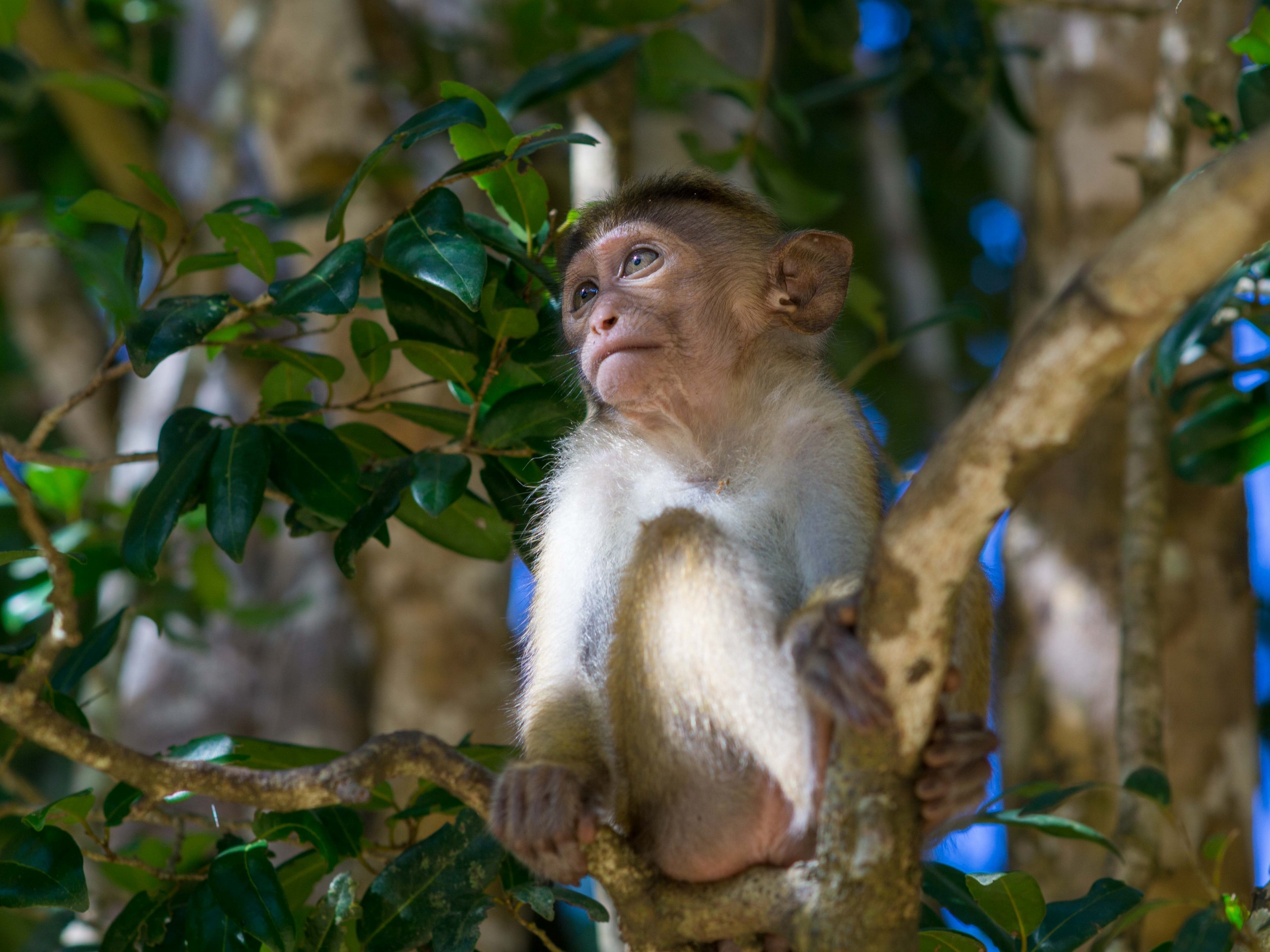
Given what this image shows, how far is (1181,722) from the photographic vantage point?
203 inches

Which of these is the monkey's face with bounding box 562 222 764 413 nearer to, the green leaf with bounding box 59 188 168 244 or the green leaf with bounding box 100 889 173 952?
the green leaf with bounding box 59 188 168 244

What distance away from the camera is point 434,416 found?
12.2 feet

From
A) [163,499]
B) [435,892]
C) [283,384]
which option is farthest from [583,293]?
[435,892]

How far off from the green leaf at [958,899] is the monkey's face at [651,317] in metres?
1.49

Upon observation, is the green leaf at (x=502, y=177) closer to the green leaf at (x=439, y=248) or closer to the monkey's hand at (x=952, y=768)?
the green leaf at (x=439, y=248)

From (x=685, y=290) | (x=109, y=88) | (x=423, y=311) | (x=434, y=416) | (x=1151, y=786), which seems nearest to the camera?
(x=423, y=311)

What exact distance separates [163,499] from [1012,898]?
7.87ft

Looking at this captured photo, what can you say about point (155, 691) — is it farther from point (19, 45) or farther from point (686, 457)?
point (686, 457)

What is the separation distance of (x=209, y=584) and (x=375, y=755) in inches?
148

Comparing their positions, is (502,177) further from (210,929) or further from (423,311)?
(210,929)

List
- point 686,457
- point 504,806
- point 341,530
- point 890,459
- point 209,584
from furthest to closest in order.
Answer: point 209,584 < point 890,459 < point 686,457 < point 341,530 < point 504,806

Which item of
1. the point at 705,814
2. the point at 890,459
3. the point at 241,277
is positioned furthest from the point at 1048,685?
the point at 241,277

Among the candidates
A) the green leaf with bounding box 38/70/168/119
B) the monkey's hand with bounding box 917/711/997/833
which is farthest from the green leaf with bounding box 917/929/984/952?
the green leaf with bounding box 38/70/168/119

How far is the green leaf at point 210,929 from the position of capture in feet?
9.95
